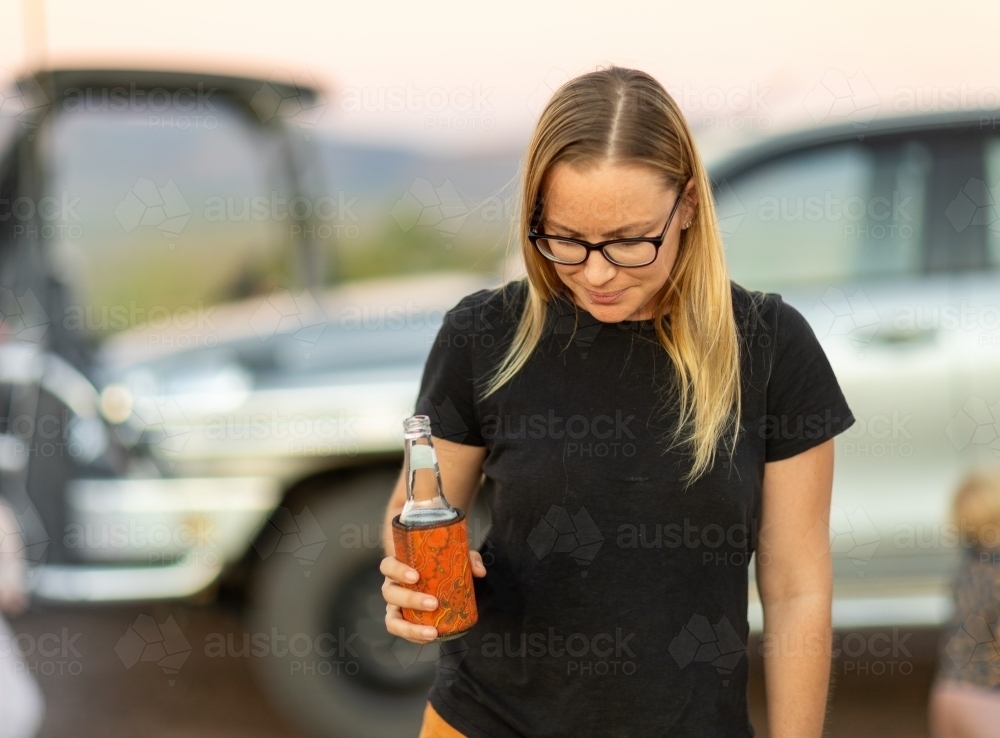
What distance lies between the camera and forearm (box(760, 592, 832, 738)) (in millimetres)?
1682

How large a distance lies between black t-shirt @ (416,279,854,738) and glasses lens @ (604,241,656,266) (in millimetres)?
134

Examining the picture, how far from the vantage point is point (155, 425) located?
3896 millimetres

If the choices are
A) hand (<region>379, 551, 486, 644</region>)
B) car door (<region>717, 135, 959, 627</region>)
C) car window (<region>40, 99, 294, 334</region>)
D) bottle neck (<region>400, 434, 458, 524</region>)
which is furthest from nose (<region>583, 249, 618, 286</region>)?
car window (<region>40, 99, 294, 334</region>)

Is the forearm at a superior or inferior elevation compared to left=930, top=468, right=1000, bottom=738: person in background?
superior

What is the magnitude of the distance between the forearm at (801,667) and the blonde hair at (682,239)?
11.9 inches

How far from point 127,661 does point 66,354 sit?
1.58 m

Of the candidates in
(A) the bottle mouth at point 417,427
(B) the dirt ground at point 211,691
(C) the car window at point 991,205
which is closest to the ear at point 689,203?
(A) the bottle mouth at point 417,427

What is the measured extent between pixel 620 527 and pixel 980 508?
130 centimetres

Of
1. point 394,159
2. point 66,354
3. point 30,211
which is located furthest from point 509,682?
point 394,159

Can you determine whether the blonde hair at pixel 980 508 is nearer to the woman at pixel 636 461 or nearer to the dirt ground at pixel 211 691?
the woman at pixel 636 461

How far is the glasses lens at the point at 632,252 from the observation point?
162 centimetres

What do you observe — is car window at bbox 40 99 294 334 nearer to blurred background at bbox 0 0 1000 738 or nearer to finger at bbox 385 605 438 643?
blurred background at bbox 0 0 1000 738

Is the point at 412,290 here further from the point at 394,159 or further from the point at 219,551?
the point at 394,159

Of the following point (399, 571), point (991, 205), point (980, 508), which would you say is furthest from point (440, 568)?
point (991, 205)
